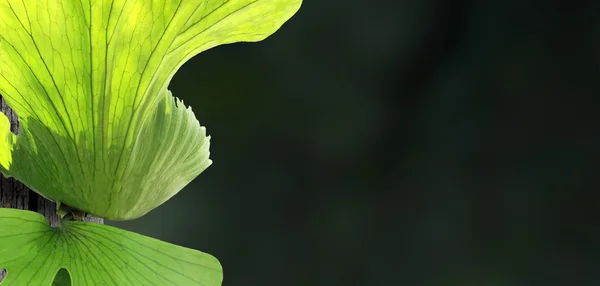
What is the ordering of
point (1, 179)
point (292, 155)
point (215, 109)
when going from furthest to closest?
1. point (292, 155)
2. point (215, 109)
3. point (1, 179)

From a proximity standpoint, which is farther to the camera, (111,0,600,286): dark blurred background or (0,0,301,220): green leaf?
(111,0,600,286): dark blurred background

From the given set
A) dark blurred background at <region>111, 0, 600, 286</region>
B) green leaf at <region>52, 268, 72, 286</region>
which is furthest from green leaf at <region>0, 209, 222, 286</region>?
dark blurred background at <region>111, 0, 600, 286</region>

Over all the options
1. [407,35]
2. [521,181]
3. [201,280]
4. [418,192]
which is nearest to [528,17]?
[407,35]

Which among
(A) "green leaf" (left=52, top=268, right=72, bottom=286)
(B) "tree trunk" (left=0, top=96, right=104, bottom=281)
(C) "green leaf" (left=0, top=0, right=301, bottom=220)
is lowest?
(A) "green leaf" (left=52, top=268, right=72, bottom=286)

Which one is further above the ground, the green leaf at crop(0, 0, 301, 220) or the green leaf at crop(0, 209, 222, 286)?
the green leaf at crop(0, 0, 301, 220)

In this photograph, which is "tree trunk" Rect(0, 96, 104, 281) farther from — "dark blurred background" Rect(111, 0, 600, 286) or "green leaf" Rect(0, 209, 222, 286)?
"dark blurred background" Rect(111, 0, 600, 286)

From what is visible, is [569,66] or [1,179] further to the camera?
[569,66]

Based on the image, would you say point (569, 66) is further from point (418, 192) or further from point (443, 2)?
point (418, 192)
